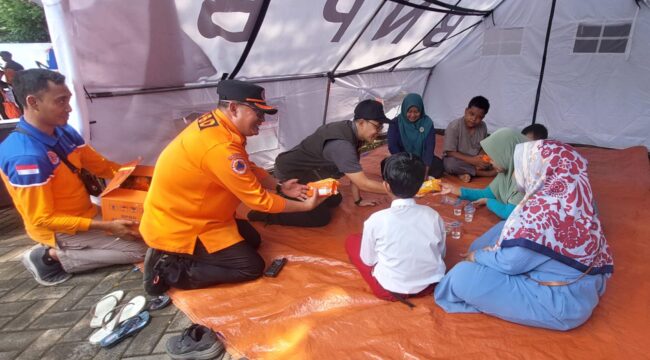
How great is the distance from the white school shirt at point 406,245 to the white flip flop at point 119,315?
1552 millimetres

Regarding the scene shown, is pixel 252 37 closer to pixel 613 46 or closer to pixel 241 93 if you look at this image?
pixel 241 93

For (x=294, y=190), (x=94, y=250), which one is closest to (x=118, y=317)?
(x=94, y=250)

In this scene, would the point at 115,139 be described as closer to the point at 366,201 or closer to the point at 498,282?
the point at 366,201

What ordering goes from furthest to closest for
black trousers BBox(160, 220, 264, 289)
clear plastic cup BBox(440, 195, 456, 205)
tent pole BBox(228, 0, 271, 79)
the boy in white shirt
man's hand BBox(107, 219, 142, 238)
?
clear plastic cup BBox(440, 195, 456, 205), tent pole BBox(228, 0, 271, 79), man's hand BBox(107, 219, 142, 238), black trousers BBox(160, 220, 264, 289), the boy in white shirt

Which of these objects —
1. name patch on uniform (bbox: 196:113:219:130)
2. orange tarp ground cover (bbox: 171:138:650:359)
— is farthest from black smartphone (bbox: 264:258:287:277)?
name patch on uniform (bbox: 196:113:219:130)

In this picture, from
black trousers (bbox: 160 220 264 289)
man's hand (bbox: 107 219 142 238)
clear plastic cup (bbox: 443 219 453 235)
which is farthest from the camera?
clear plastic cup (bbox: 443 219 453 235)

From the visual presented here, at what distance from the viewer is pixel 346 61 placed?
495cm

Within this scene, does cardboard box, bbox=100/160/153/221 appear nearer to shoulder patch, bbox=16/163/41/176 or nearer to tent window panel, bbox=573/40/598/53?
shoulder patch, bbox=16/163/41/176

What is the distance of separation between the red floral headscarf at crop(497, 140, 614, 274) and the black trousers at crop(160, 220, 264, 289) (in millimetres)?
1700

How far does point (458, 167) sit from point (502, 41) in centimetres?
325

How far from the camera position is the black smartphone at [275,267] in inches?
98.0

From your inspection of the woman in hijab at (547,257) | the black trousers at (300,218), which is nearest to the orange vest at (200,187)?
the black trousers at (300,218)

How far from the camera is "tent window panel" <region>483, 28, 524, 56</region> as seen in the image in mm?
6012

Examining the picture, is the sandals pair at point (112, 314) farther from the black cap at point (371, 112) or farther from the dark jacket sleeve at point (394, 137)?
the dark jacket sleeve at point (394, 137)
